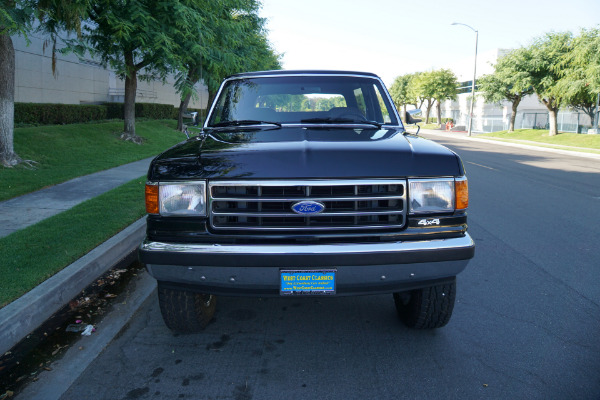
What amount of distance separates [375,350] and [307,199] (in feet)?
4.06

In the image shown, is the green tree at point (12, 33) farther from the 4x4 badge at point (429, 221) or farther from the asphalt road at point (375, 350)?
the 4x4 badge at point (429, 221)

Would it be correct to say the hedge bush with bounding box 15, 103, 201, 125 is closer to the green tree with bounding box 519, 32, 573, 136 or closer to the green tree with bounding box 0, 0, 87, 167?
the green tree with bounding box 0, 0, 87, 167

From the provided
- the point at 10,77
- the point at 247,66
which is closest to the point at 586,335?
the point at 10,77

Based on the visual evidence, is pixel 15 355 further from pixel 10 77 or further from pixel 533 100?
pixel 533 100

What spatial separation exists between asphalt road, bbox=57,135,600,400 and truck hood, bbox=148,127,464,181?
1224 millimetres

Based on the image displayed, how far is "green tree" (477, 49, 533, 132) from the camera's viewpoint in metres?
41.8

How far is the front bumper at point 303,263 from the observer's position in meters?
2.90

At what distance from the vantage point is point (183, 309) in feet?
11.5

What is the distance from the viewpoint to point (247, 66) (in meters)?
22.5

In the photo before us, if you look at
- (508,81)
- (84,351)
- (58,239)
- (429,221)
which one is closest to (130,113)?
(58,239)

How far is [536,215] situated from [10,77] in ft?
36.1

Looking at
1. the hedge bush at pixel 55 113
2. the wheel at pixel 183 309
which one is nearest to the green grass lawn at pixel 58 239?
the wheel at pixel 183 309

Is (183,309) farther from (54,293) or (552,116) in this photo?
(552,116)

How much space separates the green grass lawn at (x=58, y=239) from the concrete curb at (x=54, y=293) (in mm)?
119
